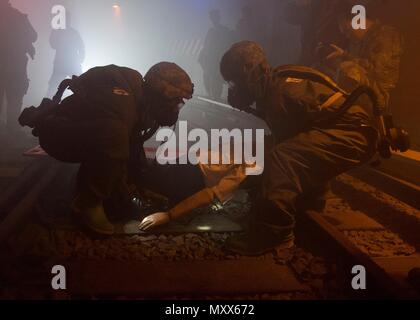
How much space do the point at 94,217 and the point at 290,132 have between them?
5.68ft

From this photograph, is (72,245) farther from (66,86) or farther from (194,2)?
(194,2)

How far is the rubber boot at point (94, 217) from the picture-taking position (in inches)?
124

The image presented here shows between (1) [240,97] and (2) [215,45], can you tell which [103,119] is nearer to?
(1) [240,97]

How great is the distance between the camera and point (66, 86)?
10.8ft

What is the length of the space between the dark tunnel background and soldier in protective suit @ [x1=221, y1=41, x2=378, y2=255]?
3656 mm

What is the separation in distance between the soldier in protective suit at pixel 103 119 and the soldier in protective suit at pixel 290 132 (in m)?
0.53

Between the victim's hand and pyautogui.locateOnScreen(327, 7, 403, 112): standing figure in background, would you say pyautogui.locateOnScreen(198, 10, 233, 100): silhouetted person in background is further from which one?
the victim's hand

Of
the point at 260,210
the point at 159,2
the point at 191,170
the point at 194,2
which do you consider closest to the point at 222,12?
the point at 194,2

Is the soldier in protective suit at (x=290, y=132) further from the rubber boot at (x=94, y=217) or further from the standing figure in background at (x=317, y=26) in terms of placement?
the standing figure in background at (x=317, y=26)

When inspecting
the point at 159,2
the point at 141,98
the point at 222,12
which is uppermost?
the point at 159,2

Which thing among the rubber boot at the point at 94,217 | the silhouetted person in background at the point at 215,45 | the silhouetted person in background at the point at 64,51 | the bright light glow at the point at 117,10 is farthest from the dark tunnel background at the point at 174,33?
the rubber boot at the point at 94,217

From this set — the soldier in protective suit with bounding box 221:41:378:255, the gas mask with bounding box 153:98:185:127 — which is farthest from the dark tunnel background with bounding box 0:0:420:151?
the gas mask with bounding box 153:98:185:127

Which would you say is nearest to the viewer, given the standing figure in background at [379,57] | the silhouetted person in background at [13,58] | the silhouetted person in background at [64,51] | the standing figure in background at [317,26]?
the standing figure in background at [379,57]

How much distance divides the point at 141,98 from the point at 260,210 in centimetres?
133
